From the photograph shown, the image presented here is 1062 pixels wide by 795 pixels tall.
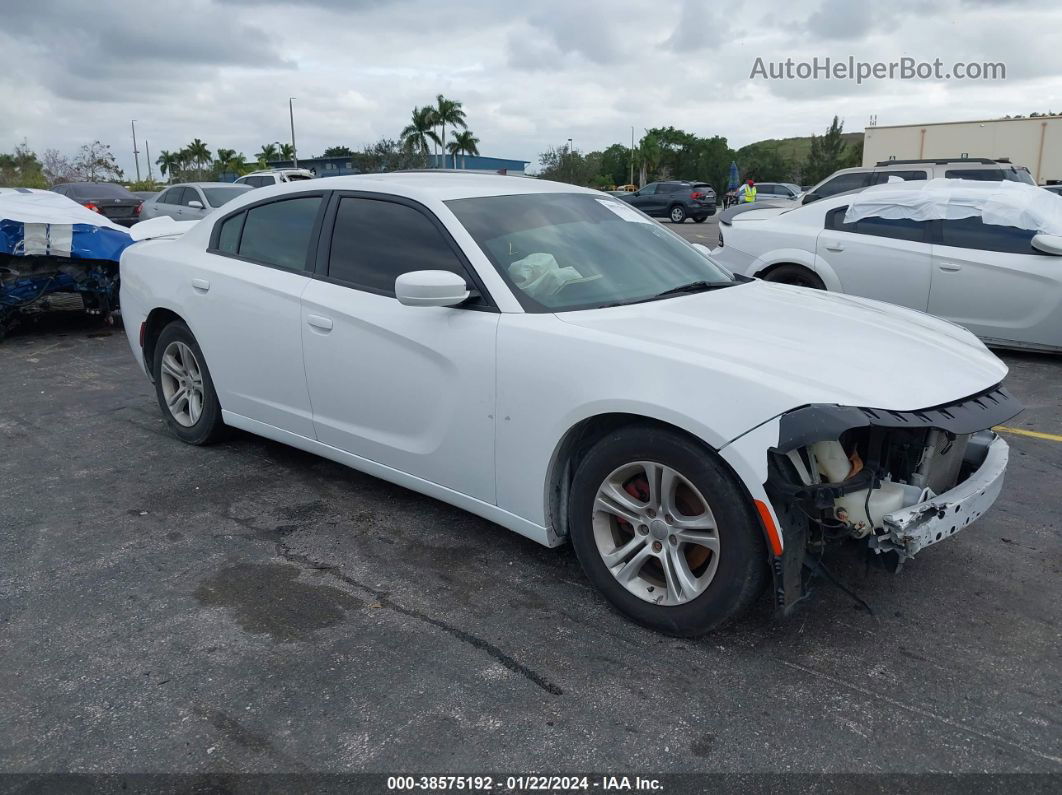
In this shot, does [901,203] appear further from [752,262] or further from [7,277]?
[7,277]

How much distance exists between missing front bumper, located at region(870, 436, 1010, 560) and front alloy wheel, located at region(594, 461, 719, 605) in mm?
547

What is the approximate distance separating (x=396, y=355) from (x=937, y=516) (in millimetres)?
2198

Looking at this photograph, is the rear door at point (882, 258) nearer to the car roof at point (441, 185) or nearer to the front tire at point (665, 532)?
the car roof at point (441, 185)

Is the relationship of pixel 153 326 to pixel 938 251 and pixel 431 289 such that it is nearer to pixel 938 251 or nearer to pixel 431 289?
pixel 431 289

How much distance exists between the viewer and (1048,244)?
7.00m

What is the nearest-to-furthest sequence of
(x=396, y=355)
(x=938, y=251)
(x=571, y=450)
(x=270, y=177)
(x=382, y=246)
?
(x=571, y=450) < (x=396, y=355) < (x=382, y=246) < (x=938, y=251) < (x=270, y=177)

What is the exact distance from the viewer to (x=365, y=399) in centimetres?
397

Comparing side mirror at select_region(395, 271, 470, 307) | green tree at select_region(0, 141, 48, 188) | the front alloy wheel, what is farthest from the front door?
green tree at select_region(0, 141, 48, 188)

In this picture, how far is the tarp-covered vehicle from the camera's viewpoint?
845 cm

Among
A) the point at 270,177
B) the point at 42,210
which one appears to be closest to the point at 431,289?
the point at 42,210

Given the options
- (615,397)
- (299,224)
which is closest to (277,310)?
(299,224)

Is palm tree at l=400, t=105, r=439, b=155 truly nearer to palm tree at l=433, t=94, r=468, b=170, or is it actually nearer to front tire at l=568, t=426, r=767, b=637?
palm tree at l=433, t=94, r=468, b=170

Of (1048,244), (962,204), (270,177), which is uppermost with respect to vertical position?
(270,177)

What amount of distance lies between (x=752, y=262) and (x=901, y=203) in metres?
1.37
